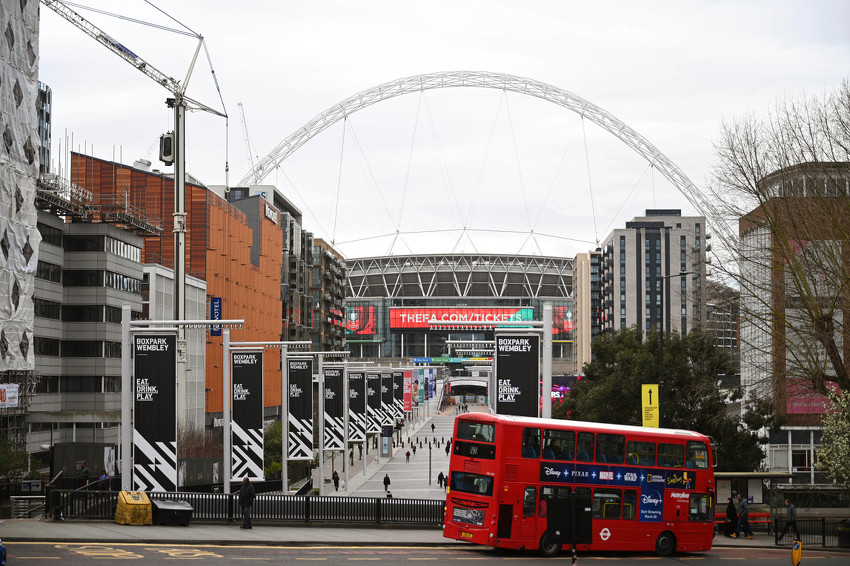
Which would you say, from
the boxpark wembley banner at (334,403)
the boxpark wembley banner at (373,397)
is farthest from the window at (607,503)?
the boxpark wembley banner at (373,397)

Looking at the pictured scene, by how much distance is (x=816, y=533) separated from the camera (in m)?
42.0

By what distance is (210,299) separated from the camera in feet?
345

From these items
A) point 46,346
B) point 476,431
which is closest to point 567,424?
point 476,431

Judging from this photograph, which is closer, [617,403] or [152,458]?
[152,458]

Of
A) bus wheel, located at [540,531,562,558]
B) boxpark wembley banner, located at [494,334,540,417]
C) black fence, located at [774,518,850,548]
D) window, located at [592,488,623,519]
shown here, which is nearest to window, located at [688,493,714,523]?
window, located at [592,488,623,519]

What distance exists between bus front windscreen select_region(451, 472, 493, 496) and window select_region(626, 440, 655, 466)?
4.99m

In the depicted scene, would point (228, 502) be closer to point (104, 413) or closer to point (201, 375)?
point (104, 413)

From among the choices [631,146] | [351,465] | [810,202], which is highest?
[631,146]

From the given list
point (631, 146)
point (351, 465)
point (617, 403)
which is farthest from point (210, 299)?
point (631, 146)

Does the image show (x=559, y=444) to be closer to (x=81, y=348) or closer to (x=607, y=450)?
(x=607, y=450)

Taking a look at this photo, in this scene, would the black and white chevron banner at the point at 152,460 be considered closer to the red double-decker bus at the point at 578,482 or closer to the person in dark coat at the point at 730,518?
the red double-decker bus at the point at 578,482

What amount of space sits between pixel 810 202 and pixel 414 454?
70291mm

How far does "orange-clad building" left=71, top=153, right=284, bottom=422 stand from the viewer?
327 ft

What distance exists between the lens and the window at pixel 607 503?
106 feet
